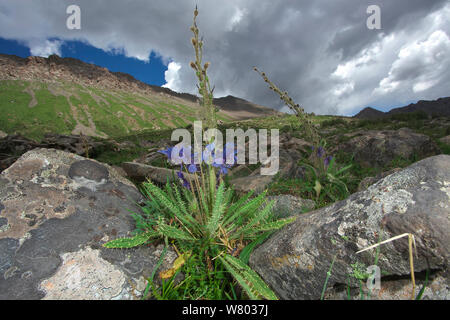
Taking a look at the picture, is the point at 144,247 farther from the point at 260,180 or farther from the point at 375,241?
the point at 260,180

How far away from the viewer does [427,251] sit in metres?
1.43

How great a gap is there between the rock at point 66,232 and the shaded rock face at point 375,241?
124 centimetres

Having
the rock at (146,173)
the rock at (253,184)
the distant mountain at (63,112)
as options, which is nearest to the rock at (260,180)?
the rock at (253,184)

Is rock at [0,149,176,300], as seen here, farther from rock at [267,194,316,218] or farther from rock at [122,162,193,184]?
rock at [267,194,316,218]

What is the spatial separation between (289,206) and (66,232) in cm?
315

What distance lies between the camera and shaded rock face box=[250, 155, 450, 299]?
4.75ft

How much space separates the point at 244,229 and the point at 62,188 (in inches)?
Answer: 98.7

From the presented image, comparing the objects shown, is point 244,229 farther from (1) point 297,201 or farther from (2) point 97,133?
(2) point 97,133

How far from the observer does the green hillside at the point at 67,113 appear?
68875mm

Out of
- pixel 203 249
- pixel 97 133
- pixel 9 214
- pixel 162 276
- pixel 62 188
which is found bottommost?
pixel 162 276

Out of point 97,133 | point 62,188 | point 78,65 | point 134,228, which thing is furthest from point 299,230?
point 78,65

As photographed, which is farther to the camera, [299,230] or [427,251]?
[299,230]

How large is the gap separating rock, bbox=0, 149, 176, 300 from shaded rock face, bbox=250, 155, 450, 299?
1238 millimetres

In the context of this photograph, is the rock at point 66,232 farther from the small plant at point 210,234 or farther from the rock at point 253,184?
the rock at point 253,184
